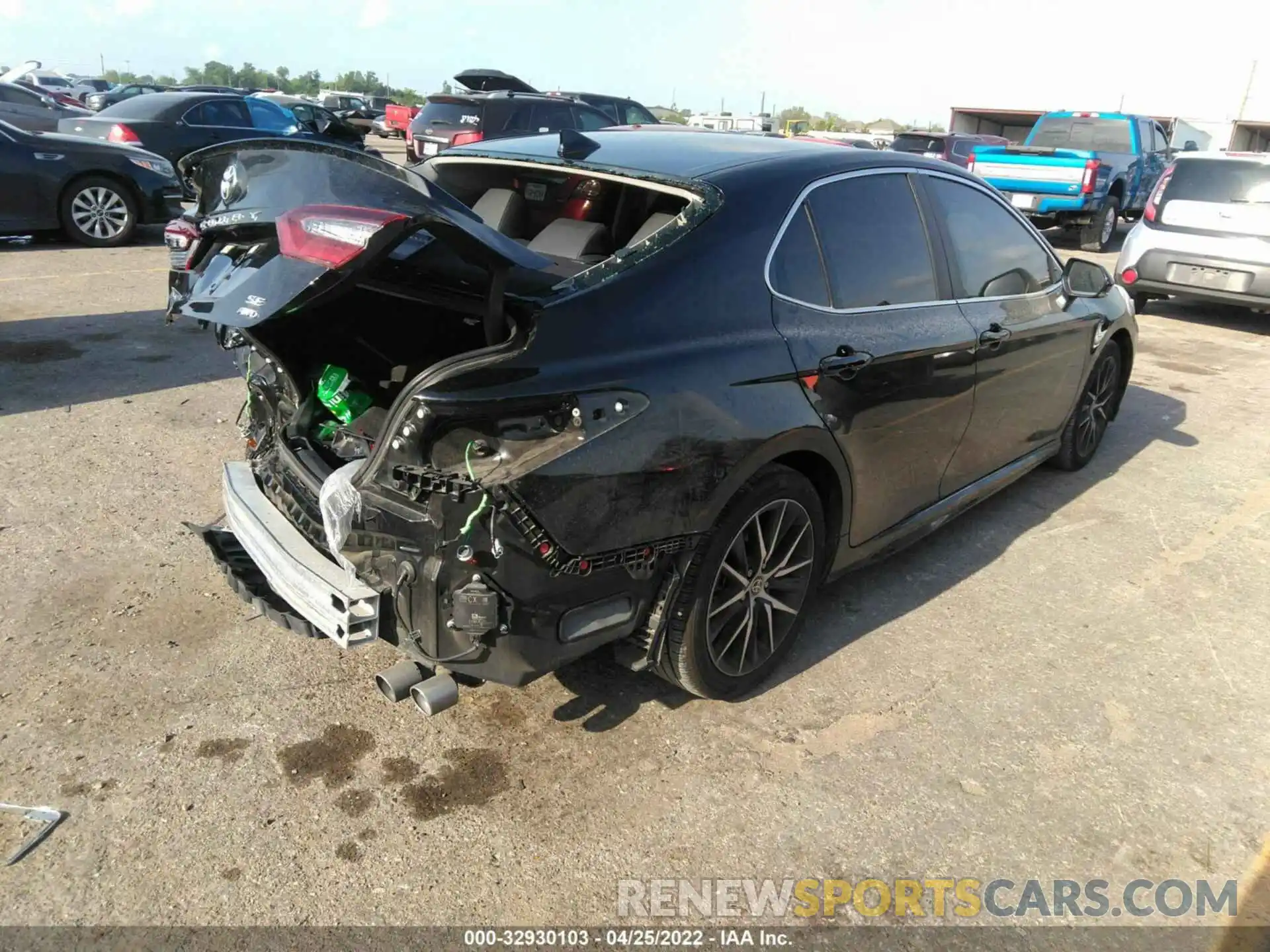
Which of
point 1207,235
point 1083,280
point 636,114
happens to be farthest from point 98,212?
point 1207,235

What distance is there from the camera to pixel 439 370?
2422 mm

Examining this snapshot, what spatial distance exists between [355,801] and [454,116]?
14224mm

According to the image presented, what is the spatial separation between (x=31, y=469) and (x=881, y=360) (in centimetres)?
422

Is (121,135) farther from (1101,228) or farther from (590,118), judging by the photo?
(1101,228)

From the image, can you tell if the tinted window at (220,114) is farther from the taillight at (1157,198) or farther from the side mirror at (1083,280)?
the side mirror at (1083,280)

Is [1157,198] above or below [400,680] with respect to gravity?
above

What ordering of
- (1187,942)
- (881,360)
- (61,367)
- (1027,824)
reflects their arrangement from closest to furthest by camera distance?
(1187,942) < (1027,824) < (881,360) < (61,367)

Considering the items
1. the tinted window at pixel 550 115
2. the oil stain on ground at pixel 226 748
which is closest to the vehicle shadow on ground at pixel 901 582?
the oil stain on ground at pixel 226 748

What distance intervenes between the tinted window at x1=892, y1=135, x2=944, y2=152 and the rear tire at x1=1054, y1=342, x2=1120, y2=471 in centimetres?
1462

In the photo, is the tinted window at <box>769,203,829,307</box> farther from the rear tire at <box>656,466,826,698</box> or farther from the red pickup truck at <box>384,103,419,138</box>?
the red pickup truck at <box>384,103,419,138</box>

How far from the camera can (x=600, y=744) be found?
121 inches

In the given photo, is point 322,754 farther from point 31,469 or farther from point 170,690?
point 31,469

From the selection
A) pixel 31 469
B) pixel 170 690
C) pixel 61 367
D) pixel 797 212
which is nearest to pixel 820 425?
pixel 797 212

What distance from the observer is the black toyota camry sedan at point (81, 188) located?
32.2 feet
